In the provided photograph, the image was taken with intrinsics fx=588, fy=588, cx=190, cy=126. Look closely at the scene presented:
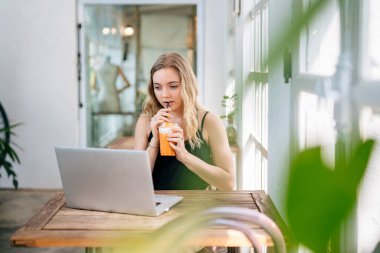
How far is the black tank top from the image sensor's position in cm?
263

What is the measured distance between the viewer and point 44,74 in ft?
20.2

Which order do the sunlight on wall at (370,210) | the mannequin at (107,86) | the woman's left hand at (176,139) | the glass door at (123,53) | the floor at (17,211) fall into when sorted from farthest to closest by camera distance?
the mannequin at (107,86) < the glass door at (123,53) < the floor at (17,211) < the woman's left hand at (176,139) < the sunlight on wall at (370,210)

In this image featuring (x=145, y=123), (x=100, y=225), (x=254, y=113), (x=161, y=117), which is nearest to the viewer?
(x=100, y=225)

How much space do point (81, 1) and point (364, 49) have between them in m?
5.39

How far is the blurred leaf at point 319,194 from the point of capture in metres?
0.25

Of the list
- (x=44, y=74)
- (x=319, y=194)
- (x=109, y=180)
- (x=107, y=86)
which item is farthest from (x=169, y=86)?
(x=107, y=86)

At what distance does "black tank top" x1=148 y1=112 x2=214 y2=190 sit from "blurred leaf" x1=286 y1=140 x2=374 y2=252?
236 cm

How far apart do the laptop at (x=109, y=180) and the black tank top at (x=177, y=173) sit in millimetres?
678

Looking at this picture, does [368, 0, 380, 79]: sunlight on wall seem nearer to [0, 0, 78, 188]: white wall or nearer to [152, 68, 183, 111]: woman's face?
Result: [152, 68, 183, 111]: woman's face

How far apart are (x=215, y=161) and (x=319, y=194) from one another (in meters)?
2.39

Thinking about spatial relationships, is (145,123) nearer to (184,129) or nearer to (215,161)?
(184,129)

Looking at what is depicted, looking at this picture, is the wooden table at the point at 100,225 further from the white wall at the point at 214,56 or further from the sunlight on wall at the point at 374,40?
the white wall at the point at 214,56

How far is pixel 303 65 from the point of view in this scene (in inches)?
72.6

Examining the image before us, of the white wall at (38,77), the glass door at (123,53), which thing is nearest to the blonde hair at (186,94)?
the white wall at (38,77)
